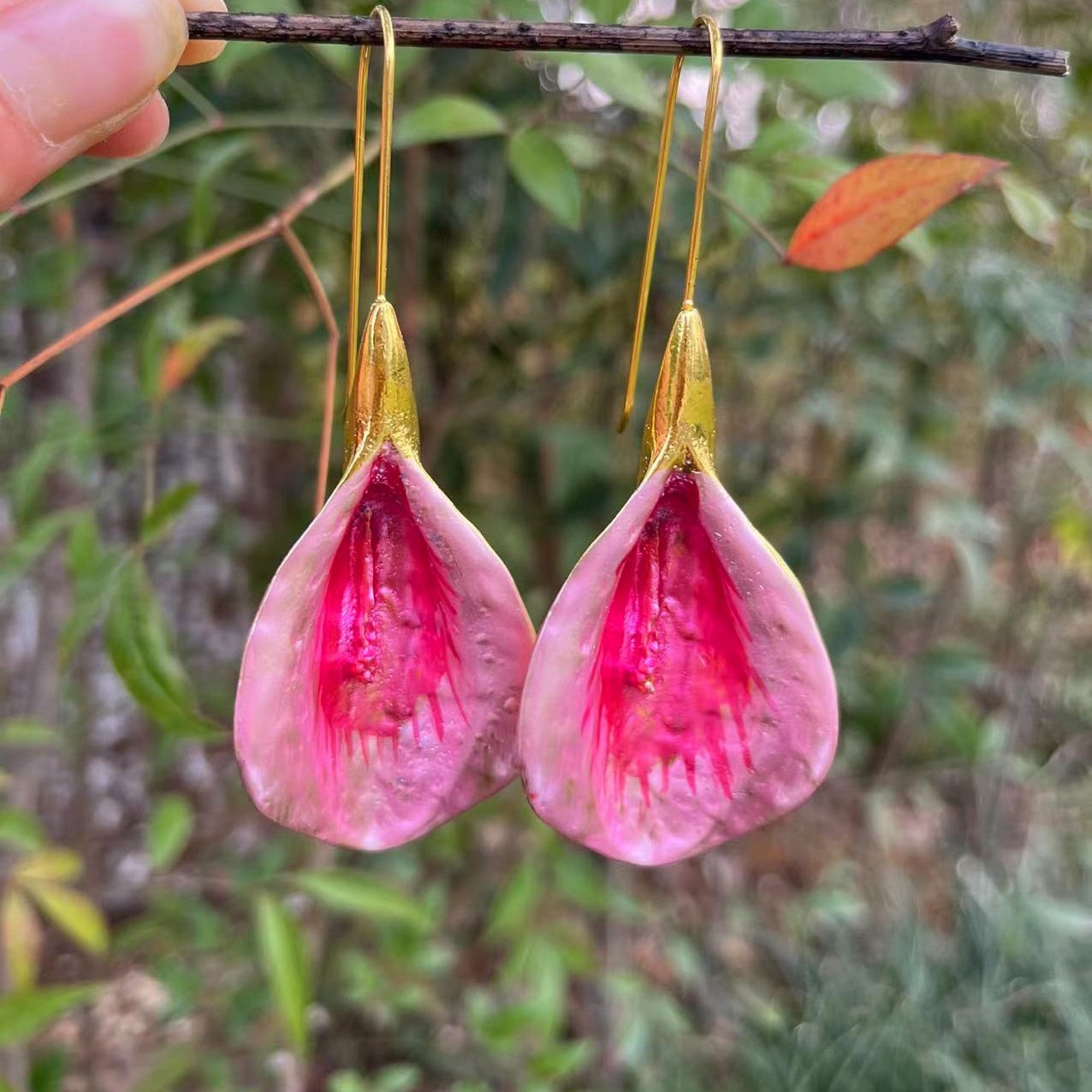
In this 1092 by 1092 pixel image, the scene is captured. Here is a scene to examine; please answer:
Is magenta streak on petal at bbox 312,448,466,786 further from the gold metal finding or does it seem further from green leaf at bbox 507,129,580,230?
green leaf at bbox 507,129,580,230

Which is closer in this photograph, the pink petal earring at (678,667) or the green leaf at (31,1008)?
the pink petal earring at (678,667)

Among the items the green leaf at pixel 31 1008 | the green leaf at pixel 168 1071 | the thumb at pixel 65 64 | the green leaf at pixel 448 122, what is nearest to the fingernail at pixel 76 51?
the thumb at pixel 65 64

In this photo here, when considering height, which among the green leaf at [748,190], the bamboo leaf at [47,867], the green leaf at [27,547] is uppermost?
the green leaf at [748,190]

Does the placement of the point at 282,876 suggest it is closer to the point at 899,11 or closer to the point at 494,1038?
the point at 494,1038

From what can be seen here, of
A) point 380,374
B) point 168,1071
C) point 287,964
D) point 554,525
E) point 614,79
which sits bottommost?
point 168,1071

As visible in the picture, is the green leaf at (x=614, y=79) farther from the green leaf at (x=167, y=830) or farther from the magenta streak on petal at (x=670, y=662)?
the green leaf at (x=167, y=830)

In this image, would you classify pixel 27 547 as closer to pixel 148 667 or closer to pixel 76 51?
pixel 148 667

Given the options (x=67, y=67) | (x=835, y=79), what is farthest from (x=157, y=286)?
(x=835, y=79)

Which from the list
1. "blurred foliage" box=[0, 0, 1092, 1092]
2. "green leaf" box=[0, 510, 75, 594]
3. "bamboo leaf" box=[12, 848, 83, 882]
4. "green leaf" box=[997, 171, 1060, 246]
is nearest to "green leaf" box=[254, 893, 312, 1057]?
"blurred foliage" box=[0, 0, 1092, 1092]
